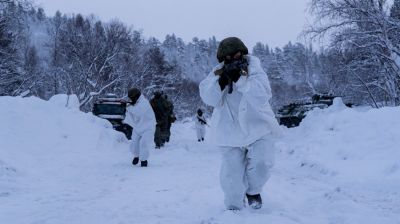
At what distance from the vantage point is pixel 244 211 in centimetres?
435

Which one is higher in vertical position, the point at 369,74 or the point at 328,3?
the point at 328,3

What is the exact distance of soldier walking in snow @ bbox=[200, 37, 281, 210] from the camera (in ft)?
14.5

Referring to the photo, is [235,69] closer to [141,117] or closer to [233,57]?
[233,57]

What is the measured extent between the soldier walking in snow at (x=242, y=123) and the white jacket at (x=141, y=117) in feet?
17.2

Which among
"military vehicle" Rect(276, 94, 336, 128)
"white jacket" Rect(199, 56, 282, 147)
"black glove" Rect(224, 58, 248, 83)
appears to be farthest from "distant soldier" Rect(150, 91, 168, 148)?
"military vehicle" Rect(276, 94, 336, 128)

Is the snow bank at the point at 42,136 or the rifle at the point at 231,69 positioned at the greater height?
the rifle at the point at 231,69

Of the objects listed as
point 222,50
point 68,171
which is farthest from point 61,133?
point 222,50

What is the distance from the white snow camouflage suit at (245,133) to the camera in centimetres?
442

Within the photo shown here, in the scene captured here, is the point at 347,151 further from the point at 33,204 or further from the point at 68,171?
the point at 33,204

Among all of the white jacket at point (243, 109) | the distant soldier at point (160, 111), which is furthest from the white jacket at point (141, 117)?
the white jacket at point (243, 109)

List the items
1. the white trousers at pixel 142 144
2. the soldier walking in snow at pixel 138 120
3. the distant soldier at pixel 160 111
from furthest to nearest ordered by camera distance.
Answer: the distant soldier at pixel 160 111, the soldier walking in snow at pixel 138 120, the white trousers at pixel 142 144

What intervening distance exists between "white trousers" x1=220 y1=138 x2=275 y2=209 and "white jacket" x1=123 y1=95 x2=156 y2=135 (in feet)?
17.5

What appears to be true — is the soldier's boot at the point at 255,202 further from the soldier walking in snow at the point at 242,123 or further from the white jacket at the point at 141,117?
the white jacket at the point at 141,117

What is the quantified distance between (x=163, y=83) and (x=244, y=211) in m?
42.8
